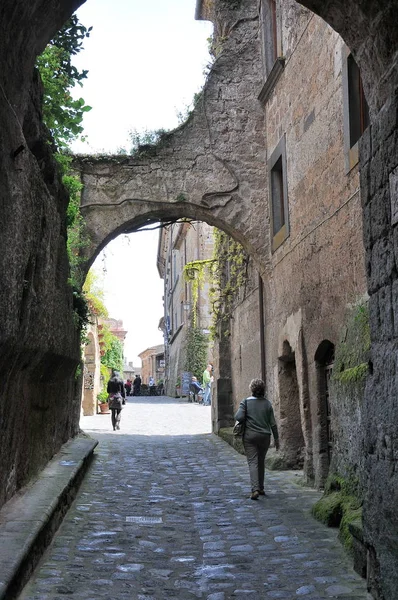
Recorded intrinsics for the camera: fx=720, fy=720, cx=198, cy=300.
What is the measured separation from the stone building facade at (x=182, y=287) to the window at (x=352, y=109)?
16494 mm

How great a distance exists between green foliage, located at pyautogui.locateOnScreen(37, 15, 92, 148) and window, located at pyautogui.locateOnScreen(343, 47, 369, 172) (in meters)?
2.61

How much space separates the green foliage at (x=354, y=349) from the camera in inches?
239

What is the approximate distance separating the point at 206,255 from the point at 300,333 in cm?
2261

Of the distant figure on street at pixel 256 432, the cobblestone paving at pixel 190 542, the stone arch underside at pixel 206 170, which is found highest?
the stone arch underside at pixel 206 170

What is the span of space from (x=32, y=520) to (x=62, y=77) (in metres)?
4.46

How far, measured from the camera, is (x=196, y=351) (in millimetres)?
32219

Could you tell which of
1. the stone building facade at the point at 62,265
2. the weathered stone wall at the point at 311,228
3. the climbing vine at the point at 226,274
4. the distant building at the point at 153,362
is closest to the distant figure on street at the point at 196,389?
the climbing vine at the point at 226,274

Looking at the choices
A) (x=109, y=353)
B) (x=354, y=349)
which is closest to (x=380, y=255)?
(x=354, y=349)

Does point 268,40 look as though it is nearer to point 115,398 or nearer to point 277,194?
point 277,194

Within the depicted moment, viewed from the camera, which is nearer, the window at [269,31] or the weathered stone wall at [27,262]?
the weathered stone wall at [27,262]

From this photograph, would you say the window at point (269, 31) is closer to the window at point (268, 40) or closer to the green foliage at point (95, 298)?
the window at point (268, 40)

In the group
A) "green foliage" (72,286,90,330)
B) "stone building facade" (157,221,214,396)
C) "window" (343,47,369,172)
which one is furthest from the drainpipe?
"stone building facade" (157,221,214,396)

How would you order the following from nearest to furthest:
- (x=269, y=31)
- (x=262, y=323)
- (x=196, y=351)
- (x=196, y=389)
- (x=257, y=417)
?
(x=257, y=417) < (x=269, y=31) < (x=262, y=323) < (x=196, y=389) < (x=196, y=351)

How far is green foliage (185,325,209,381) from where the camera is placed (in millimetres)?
31750
